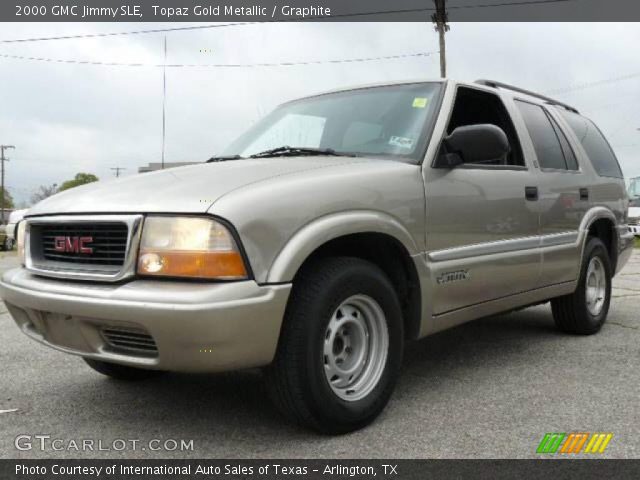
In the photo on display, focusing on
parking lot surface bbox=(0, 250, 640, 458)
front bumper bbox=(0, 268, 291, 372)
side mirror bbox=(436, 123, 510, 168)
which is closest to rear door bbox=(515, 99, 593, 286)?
parking lot surface bbox=(0, 250, 640, 458)

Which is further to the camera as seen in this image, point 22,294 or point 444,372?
point 444,372

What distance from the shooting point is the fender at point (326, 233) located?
8.23ft

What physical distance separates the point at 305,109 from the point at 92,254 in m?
1.98

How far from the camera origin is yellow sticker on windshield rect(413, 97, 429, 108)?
357cm

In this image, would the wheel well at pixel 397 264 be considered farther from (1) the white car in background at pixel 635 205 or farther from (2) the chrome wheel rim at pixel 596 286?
(1) the white car in background at pixel 635 205

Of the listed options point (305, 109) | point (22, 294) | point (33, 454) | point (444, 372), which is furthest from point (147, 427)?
point (305, 109)

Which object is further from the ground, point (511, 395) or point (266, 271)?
point (266, 271)

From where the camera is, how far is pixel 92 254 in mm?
2652

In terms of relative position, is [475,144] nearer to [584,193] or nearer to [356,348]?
[356,348]

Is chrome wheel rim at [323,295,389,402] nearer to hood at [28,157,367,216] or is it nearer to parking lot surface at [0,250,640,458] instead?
parking lot surface at [0,250,640,458]

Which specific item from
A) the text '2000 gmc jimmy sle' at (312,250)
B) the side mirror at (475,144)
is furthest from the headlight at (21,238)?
the side mirror at (475,144)

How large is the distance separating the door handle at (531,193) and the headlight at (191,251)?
2318mm

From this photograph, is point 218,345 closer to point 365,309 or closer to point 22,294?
point 365,309

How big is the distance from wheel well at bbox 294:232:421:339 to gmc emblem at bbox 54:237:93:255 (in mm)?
1124
